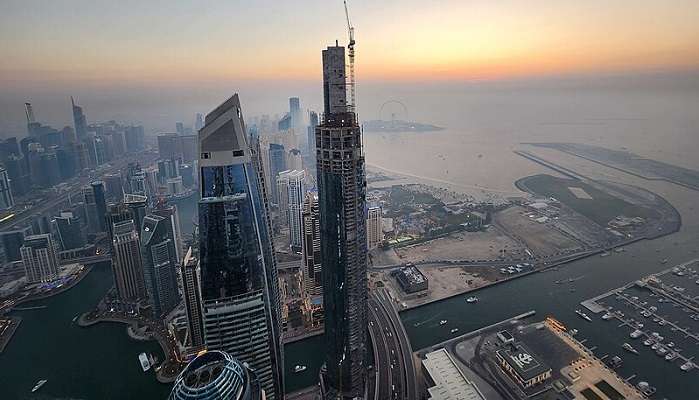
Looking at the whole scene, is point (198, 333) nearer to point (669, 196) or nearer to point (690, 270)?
point (690, 270)

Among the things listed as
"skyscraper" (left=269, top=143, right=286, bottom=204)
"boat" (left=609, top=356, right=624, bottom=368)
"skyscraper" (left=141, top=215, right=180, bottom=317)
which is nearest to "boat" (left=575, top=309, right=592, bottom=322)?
"boat" (left=609, top=356, right=624, bottom=368)

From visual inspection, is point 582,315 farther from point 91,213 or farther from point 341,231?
point 91,213

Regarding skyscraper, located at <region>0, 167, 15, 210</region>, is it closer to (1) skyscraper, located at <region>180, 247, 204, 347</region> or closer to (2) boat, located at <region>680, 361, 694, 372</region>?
(1) skyscraper, located at <region>180, 247, 204, 347</region>

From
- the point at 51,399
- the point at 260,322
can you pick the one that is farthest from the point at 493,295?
the point at 51,399

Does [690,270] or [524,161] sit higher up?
[524,161]

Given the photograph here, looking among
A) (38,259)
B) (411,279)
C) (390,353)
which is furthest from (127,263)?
(411,279)

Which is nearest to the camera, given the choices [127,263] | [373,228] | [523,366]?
[523,366]

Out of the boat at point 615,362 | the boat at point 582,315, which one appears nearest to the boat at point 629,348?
the boat at point 615,362
